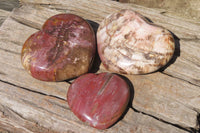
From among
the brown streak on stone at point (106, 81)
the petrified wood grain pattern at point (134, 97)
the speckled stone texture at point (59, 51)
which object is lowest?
the petrified wood grain pattern at point (134, 97)

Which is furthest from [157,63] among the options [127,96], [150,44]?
[127,96]

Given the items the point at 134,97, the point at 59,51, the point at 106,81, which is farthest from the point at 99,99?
the point at 59,51

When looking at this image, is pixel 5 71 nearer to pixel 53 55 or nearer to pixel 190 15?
pixel 53 55

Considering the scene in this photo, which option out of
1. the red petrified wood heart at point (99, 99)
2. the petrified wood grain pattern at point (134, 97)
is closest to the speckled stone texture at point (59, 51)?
the red petrified wood heart at point (99, 99)

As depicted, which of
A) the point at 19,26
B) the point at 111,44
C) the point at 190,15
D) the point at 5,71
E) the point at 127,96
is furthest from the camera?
the point at 190,15

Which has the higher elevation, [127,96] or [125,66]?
[125,66]

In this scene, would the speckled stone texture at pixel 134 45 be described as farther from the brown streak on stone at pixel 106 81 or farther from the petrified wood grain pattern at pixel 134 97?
the petrified wood grain pattern at pixel 134 97

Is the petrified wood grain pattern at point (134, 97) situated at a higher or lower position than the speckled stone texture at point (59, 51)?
lower

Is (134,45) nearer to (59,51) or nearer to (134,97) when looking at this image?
(134,97)
